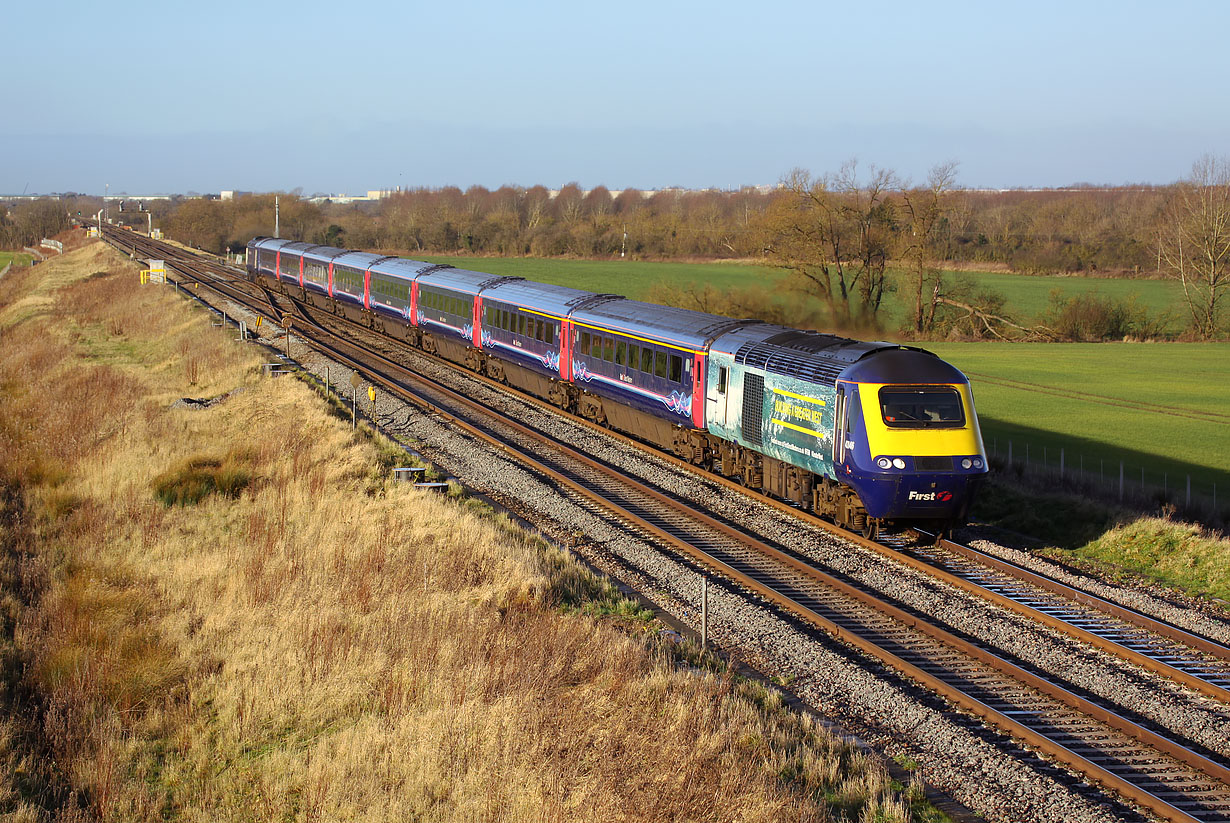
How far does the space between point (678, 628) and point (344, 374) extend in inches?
885

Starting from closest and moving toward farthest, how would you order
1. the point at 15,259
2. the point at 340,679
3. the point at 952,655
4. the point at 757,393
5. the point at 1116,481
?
the point at 340,679 < the point at 952,655 < the point at 757,393 < the point at 1116,481 < the point at 15,259

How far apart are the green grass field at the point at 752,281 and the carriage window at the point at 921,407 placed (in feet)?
107

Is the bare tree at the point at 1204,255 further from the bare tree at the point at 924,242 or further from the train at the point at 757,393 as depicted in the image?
the train at the point at 757,393

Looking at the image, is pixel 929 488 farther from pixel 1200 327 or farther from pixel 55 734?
pixel 1200 327

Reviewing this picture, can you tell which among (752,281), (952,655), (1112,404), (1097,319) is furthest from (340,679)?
(1097,319)

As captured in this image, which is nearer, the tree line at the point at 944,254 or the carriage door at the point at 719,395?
the carriage door at the point at 719,395

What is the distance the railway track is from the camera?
9344 mm

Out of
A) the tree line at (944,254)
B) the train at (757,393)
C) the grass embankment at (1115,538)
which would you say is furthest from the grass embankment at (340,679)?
the tree line at (944,254)

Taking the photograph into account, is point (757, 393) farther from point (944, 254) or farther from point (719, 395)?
point (944, 254)

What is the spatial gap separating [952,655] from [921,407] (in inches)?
181

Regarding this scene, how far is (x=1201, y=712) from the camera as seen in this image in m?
10.7

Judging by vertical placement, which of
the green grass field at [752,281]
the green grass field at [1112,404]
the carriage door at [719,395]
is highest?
the green grass field at [752,281]

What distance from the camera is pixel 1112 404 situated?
35.0 metres

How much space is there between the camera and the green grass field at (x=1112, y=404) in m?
25.0
